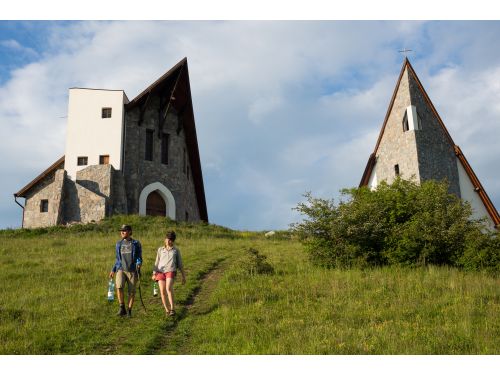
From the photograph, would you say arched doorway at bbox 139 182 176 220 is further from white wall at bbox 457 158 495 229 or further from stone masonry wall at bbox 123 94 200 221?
white wall at bbox 457 158 495 229

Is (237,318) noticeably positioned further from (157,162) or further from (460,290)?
(157,162)

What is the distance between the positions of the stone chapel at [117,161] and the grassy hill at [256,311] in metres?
11.9

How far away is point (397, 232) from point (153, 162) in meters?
19.3

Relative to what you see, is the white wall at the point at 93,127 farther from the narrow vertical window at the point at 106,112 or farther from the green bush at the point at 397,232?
the green bush at the point at 397,232

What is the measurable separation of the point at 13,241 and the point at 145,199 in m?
9.17

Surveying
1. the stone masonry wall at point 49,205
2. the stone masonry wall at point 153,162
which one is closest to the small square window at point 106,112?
the stone masonry wall at point 153,162

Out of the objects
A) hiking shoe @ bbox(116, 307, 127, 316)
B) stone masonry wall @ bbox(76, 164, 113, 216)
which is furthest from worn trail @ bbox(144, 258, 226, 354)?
stone masonry wall @ bbox(76, 164, 113, 216)

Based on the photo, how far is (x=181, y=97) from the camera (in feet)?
116

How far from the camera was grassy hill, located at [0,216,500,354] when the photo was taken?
340 inches

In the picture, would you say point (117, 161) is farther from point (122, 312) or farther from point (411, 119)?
point (122, 312)

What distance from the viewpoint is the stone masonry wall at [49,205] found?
94.4ft

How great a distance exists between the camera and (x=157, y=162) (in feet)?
108

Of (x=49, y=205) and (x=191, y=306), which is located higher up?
(x=49, y=205)

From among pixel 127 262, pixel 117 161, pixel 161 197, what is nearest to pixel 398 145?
pixel 161 197
